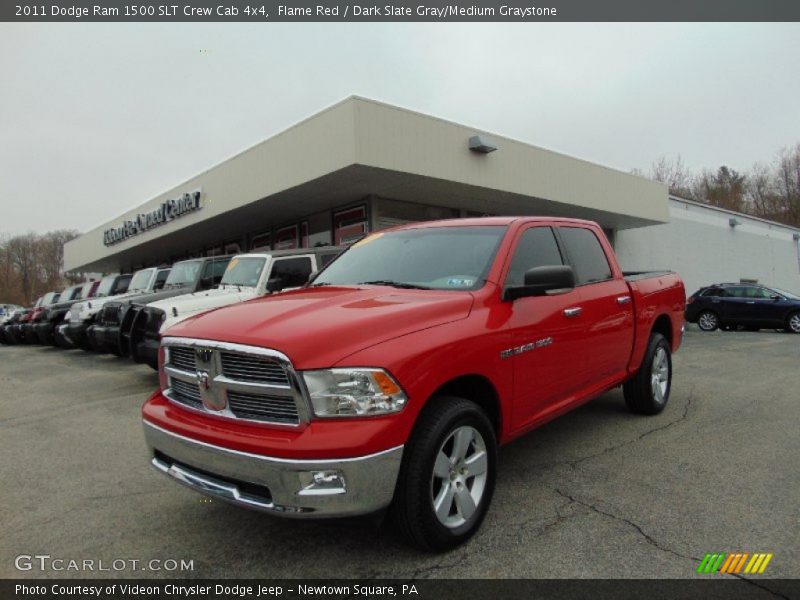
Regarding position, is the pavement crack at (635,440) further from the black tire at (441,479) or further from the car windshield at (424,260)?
the car windshield at (424,260)

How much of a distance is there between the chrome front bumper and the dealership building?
9704 millimetres

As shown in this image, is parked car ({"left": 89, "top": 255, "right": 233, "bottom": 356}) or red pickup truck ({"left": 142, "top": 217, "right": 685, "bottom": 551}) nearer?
red pickup truck ({"left": 142, "top": 217, "right": 685, "bottom": 551})

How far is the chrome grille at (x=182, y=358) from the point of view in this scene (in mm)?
3014

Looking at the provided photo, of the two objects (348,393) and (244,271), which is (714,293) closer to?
(244,271)

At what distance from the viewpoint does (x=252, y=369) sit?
2670 mm

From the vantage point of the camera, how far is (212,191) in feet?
57.2

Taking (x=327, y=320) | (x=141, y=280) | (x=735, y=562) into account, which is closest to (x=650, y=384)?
(x=735, y=562)

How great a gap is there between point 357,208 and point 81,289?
35.9 ft

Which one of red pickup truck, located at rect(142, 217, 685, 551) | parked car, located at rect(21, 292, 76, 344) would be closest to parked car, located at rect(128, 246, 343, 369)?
red pickup truck, located at rect(142, 217, 685, 551)

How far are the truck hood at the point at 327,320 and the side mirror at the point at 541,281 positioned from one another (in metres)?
0.36

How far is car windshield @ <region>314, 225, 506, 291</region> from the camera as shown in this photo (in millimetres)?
3537

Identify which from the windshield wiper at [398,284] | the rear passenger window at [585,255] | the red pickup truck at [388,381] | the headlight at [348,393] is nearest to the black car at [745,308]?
the rear passenger window at [585,255]

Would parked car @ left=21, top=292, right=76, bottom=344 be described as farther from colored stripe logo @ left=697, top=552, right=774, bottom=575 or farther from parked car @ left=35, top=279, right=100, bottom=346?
colored stripe logo @ left=697, top=552, right=774, bottom=575

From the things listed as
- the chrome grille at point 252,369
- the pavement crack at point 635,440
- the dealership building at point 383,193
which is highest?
the dealership building at point 383,193
